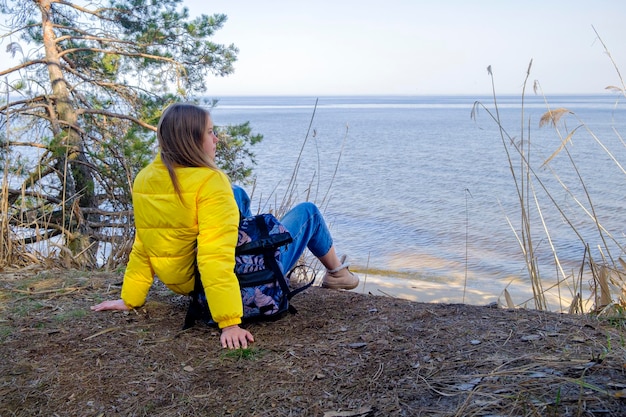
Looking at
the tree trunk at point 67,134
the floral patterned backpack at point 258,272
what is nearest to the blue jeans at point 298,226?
the floral patterned backpack at point 258,272

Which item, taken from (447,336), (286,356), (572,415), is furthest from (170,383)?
(572,415)

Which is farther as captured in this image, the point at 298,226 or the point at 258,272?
the point at 298,226

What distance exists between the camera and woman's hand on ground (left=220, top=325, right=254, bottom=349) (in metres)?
2.66

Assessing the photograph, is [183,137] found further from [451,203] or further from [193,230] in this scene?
[451,203]

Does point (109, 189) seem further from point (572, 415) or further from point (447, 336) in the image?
point (572, 415)

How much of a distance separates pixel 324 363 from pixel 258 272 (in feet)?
1.89

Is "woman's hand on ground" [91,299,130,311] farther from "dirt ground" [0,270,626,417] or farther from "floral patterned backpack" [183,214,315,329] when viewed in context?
"floral patterned backpack" [183,214,315,329]

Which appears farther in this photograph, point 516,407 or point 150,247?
point 150,247

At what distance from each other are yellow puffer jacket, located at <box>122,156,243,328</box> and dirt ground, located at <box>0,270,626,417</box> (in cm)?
28

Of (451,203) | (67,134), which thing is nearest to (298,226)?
(67,134)

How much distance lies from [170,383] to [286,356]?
0.50 m

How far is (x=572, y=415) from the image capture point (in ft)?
5.86

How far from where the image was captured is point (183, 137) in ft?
8.86

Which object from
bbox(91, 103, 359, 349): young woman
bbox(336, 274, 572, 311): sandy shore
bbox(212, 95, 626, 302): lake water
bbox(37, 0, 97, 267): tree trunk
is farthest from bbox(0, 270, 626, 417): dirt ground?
bbox(336, 274, 572, 311): sandy shore
